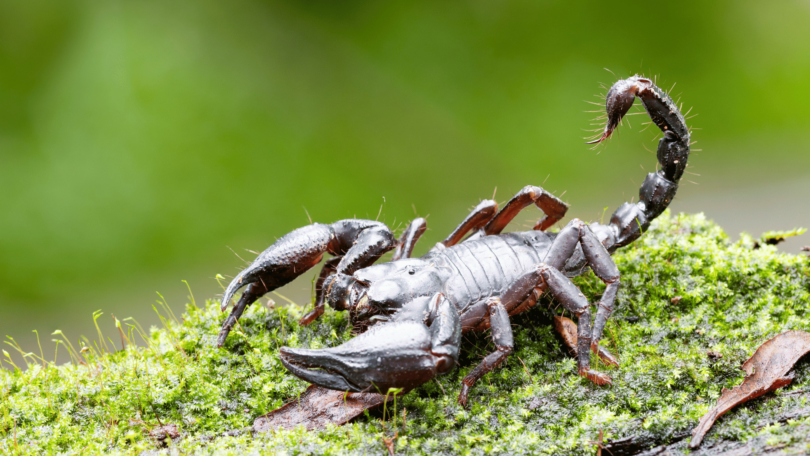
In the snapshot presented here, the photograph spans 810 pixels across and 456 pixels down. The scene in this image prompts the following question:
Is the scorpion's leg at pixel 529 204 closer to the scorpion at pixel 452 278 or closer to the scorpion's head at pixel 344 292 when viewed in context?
the scorpion at pixel 452 278

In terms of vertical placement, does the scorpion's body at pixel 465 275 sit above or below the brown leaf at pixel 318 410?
above

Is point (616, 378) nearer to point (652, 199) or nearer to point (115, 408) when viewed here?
point (652, 199)

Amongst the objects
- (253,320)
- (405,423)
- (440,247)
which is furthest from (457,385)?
(253,320)

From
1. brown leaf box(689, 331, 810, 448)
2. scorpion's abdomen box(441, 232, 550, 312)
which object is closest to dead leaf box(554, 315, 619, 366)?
scorpion's abdomen box(441, 232, 550, 312)

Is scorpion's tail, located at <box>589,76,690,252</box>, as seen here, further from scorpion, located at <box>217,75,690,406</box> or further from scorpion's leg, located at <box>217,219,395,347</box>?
scorpion's leg, located at <box>217,219,395,347</box>

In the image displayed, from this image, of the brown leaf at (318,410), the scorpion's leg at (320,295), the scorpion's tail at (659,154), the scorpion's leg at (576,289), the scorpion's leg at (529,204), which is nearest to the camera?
the brown leaf at (318,410)

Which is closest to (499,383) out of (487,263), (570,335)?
(570,335)

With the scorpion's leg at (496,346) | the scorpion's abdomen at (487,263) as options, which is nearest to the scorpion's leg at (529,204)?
the scorpion's abdomen at (487,263)
